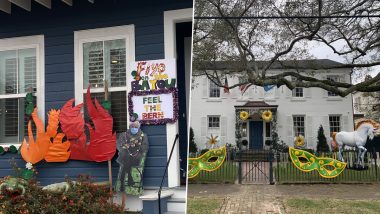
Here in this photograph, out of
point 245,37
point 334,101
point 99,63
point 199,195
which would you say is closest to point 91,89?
point 99,63

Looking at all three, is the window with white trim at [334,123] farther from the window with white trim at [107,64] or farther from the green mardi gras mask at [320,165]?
the window with white trim at [107,64]

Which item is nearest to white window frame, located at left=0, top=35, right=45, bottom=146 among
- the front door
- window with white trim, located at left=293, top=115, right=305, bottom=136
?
the front door

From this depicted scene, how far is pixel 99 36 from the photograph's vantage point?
113 inches

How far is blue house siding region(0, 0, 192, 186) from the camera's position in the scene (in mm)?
2701

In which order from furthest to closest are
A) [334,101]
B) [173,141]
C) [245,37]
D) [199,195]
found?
1. [334,101]
2. [245,37]
3. [199,195]
4. [173,141]

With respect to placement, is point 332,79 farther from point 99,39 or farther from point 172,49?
point 99,39

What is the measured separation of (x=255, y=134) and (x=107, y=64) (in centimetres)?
305

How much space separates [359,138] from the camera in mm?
7242

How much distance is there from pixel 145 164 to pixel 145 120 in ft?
1.06

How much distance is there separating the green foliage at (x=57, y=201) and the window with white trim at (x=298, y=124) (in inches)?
169

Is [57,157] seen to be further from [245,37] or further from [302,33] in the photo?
[302,33]

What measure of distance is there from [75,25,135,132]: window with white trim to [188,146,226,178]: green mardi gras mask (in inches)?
96.2

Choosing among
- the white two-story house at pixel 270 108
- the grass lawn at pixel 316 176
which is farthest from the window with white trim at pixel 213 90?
the grass lawn at pixel 316 176

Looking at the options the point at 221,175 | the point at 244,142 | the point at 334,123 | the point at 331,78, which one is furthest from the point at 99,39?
the point at 331,78
